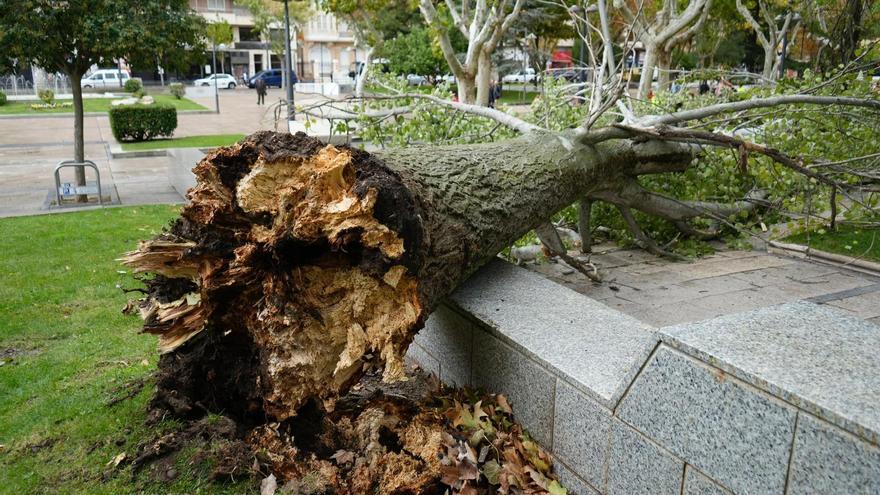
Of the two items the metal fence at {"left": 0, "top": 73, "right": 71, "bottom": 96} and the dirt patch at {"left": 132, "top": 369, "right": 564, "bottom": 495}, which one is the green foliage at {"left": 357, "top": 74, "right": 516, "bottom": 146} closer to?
the dirt patch at {"left": 132, "top": 369, "right": 564, "bottom": 495}

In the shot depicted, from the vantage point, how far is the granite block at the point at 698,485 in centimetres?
239

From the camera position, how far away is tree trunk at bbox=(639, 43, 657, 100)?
393 inches

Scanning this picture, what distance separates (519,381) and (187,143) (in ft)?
55.5

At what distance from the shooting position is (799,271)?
22.3 ft

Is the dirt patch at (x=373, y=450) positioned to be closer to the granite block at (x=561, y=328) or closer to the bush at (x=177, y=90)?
the granite block at (x=561, y=328)

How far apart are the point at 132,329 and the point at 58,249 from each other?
9.79 feet

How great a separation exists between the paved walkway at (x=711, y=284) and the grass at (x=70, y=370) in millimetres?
3555

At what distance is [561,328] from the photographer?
353 cm

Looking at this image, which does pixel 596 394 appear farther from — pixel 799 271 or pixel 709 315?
pixel 799 271

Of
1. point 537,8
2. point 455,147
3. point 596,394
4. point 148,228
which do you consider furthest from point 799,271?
point 537,8

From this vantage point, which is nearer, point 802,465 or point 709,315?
point 802,465

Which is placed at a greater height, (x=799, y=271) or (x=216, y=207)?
(x=216, y=207)

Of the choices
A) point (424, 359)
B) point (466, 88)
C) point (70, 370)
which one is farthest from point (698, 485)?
point (466, 88)

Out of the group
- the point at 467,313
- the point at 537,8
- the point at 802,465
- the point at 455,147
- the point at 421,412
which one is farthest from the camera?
the point at 537,8
